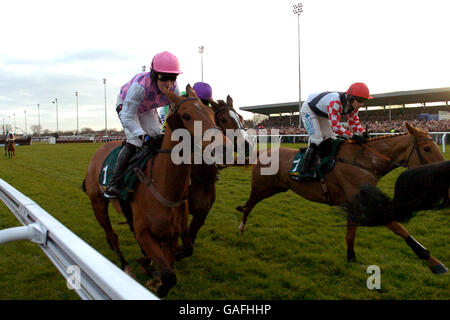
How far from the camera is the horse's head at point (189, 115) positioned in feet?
7.28

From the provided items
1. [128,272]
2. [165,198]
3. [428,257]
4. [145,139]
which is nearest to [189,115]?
[165,198]

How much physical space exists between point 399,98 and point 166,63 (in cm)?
4453

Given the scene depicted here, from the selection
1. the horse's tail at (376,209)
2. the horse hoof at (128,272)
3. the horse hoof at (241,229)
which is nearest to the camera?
the horse's tail at (376,209)

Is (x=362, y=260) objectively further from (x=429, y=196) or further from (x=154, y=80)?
(x=154, y=80)

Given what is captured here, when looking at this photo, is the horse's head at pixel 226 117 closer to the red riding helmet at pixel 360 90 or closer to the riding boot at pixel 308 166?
the riding boot at pixel 308 166

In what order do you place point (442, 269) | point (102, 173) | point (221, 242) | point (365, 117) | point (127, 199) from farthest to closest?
point (365, 117) < point (221, 242) < point (102, 173) < point (442, 269) < point (127, 199)

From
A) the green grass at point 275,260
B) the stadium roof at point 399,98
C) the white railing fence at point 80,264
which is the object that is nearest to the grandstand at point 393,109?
the stadium roof at point 399,98

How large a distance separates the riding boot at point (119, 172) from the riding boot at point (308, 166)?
2316mm

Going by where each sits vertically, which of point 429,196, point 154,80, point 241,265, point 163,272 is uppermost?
point 154,80

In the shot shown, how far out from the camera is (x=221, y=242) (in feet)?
14.5

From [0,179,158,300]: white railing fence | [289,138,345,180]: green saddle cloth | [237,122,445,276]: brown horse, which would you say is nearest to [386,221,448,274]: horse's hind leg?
[237,122,445,276]: brown horse

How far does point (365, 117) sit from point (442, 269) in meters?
47.0

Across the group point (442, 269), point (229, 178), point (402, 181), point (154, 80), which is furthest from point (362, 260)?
point (229, 178)

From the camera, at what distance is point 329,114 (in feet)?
13.8
